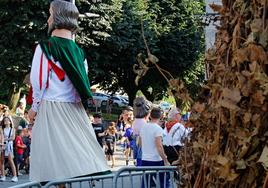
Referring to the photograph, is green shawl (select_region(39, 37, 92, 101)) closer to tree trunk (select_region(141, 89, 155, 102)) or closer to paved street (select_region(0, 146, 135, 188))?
paved street (select_region(0, 146, 135, 188))

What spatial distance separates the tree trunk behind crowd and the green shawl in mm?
2918

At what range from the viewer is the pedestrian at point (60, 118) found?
4.94 metres

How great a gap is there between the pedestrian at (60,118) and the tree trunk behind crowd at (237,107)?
2.88m

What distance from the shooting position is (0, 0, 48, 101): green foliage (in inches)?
1089

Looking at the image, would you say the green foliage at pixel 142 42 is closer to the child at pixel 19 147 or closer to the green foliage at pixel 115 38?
the green foliage at pixel 115 38

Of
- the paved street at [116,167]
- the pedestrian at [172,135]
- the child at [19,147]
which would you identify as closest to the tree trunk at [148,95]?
the paved street at [116,167]

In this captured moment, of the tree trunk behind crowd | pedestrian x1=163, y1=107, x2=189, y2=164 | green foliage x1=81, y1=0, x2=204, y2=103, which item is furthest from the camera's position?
green foliage x1=81, y1=0, x2=204, y2=103

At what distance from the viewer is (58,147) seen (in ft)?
16.2

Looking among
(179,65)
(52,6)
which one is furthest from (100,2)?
(52,6)

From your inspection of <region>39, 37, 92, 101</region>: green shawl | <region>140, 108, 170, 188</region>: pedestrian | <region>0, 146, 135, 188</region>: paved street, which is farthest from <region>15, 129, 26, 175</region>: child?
<region>39, 37, 92, 101</region>: green shawl

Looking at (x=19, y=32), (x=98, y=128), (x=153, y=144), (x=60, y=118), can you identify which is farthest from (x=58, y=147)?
(x=19, y=32)

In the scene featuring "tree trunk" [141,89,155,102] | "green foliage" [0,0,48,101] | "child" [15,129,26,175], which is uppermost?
"green foliage" [0,0,48,101]

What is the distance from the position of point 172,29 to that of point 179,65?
2.49m

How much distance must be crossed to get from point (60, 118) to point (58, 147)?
22cm
